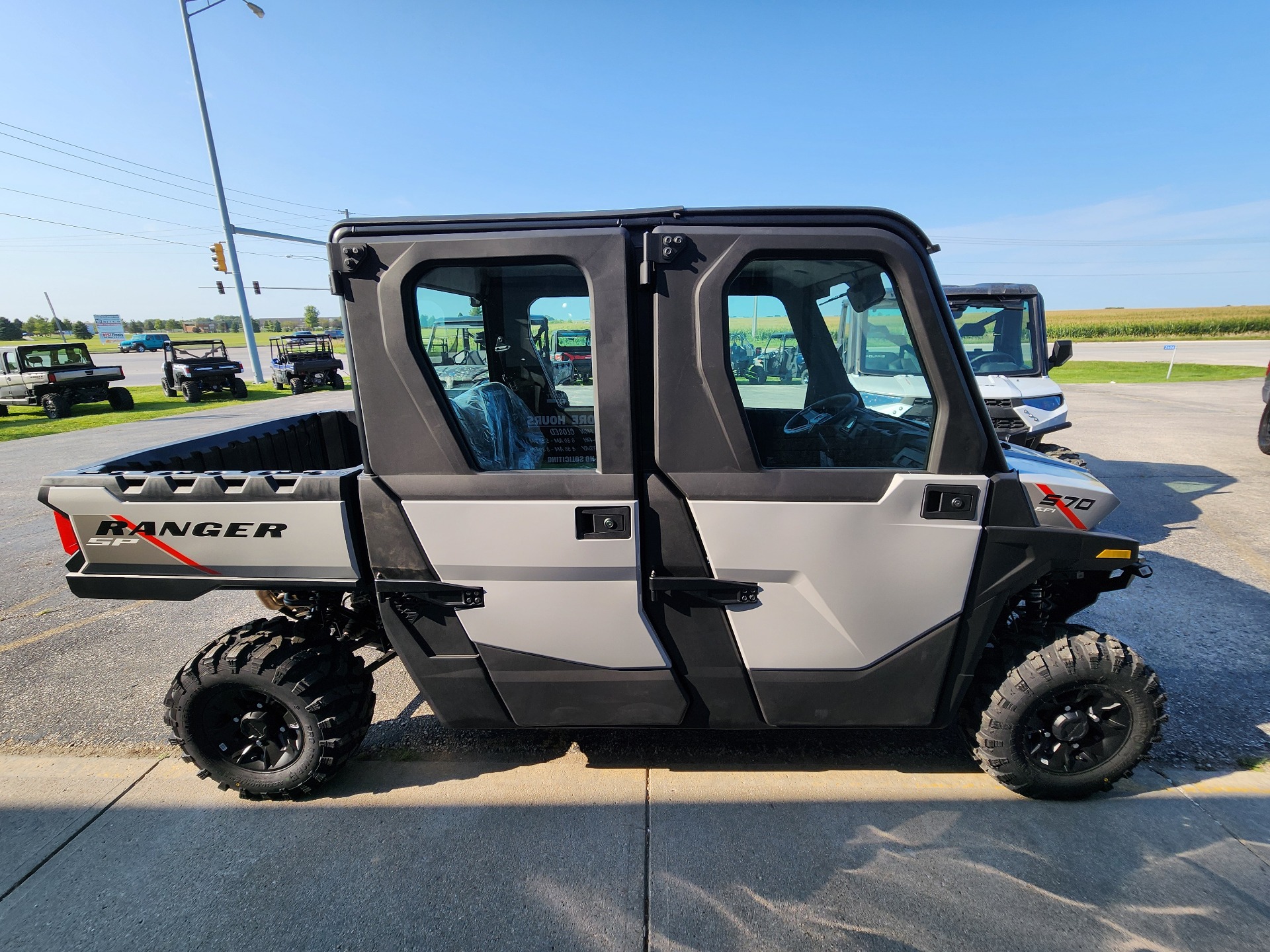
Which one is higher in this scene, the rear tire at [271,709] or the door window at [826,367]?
the door window at [826,367]

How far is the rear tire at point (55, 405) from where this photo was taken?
14.9 meters

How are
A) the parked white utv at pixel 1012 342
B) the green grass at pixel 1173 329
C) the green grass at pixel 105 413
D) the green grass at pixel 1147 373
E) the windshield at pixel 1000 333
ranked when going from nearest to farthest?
1. the parked white utv at pixel 1012 342
2. the windshield at pixel 1000 333
3. the green grass at pixel 105 413
4. the green grass at pixel 1147 373
5. the green grass at pixel 1173 329

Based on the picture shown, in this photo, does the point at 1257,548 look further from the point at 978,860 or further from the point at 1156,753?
the point at 978,860

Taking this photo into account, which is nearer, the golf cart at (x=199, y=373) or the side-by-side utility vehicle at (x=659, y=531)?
the side-by-side utility vehicle at (x=659, y=531)

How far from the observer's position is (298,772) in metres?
2.29

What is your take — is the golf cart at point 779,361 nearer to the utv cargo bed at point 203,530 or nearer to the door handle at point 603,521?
the door handle at point 603,521

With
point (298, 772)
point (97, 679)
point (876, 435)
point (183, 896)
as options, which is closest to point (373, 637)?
point (298, 772)

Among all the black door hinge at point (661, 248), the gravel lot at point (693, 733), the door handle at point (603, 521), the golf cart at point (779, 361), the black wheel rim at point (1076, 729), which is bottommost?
the gravel lot at point (693, 733)

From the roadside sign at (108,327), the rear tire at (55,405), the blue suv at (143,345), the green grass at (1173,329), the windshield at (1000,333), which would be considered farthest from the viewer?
the roadside sign at (108,327)

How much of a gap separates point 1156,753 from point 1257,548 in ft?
12.3

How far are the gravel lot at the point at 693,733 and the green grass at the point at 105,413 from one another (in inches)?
337

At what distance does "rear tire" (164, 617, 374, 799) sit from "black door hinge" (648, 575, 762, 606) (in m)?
1.34

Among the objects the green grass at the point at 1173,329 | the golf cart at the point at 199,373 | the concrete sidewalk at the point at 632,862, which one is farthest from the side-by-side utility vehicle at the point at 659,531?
the green grass at the point at 1173,329

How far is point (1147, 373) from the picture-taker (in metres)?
20.3
